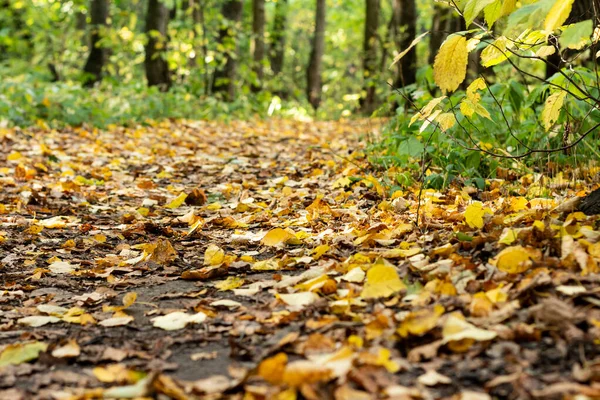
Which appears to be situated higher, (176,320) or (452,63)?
(452,63)

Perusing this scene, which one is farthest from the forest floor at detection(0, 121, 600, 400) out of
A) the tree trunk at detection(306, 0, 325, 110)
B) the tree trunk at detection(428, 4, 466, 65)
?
the tree trunk at detection(306, 0, 325, 110)

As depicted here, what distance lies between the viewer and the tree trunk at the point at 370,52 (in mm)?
12727

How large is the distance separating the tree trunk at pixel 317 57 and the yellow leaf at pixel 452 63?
14532 mm

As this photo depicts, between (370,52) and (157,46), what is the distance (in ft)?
14.9

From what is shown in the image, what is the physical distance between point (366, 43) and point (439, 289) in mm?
12456

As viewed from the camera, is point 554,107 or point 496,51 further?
point 554,107

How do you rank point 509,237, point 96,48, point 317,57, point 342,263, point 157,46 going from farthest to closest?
point 317,57, point 96,48, point 157,46, point 342,263, point 509,237

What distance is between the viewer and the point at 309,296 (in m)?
2.19

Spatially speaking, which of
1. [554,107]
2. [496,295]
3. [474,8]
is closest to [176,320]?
[496,295]

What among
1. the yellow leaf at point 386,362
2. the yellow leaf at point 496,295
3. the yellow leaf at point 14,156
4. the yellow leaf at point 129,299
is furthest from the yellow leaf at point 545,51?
the yellow leaf at point 14,156

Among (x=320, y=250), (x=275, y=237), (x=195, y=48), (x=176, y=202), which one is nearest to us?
(x=320, y=250)

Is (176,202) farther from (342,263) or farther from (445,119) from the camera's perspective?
(445,119)

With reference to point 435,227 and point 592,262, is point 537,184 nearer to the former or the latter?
point 435,227

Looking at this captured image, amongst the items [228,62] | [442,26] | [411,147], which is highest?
[442,26]
